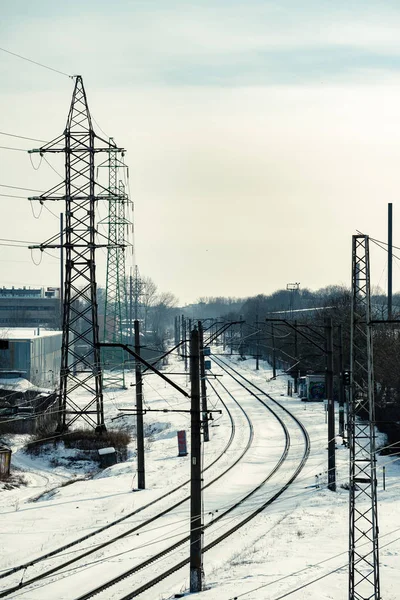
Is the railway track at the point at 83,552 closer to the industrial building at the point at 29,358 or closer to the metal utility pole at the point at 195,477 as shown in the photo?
the metal utility pole at the point at 195,477

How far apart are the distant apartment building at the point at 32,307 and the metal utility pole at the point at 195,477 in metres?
132

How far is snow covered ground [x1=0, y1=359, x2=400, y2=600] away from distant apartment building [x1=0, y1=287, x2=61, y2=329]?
368 ft

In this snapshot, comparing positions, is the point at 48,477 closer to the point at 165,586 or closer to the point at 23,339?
the point at 165,586

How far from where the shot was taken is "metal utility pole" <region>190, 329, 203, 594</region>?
19641mm

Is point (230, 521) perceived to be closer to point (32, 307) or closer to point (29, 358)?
point (29, 358)

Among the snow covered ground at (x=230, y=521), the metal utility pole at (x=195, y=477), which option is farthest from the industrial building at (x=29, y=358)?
the metal utility pole at (x=195, y=477)

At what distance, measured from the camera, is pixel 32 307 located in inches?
6737

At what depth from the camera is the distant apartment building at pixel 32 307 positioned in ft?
515

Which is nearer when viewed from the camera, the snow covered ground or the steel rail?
the steel rail

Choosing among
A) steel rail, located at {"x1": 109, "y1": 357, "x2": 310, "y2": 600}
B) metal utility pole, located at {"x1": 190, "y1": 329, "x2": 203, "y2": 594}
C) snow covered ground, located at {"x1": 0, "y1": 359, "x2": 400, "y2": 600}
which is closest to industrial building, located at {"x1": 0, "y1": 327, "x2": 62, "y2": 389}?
snow covered ground, located at {"x1": 0, "y1": 359, "x2": 400, "y2": 600}

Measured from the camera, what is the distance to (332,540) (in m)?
24.6

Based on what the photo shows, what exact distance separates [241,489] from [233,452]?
910cm

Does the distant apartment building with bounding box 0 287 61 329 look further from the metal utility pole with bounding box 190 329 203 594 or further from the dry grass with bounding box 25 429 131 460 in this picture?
the metal utility pole with bounding box 190 329 203 594

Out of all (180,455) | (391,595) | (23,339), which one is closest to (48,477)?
(180,455)
